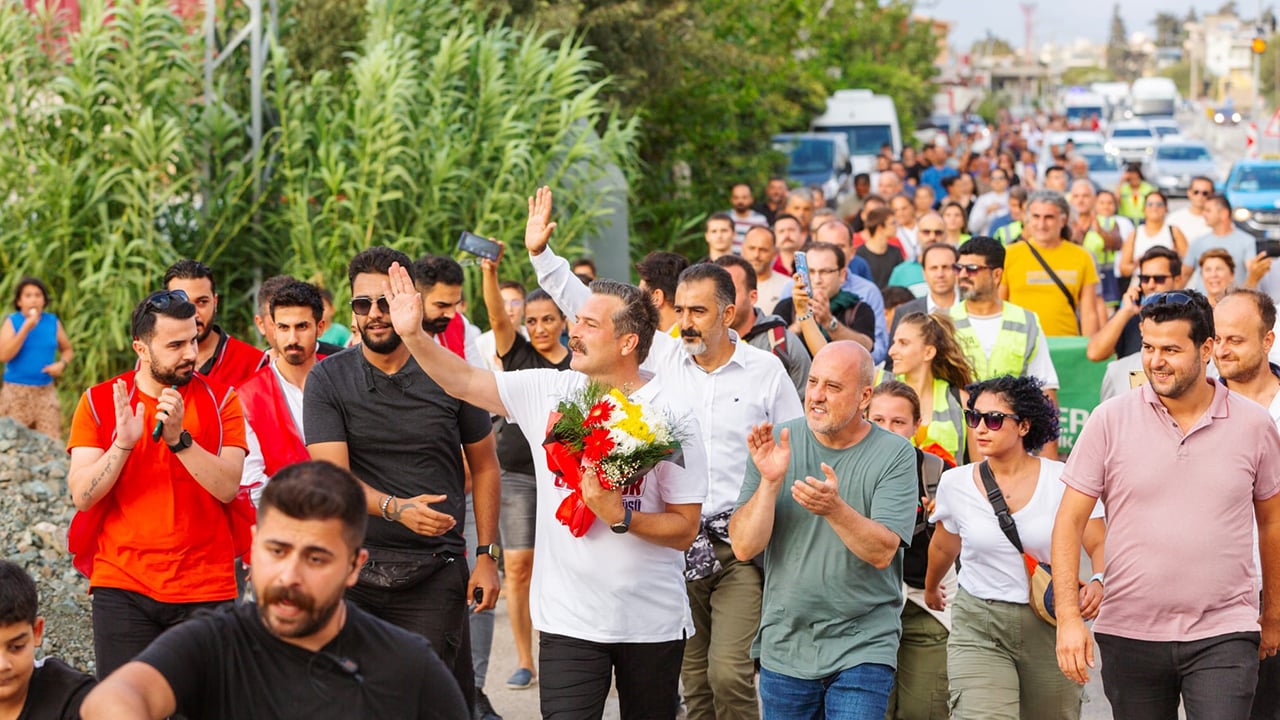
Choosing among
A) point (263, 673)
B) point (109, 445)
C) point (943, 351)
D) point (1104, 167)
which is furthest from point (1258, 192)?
point (263, 673)

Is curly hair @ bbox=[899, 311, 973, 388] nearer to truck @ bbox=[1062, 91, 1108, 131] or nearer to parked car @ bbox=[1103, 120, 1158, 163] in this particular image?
parked car @ bbox=[1103, 120, 1158, 163]

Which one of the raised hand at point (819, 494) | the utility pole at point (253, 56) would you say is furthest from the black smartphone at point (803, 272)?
the utility pole at point (253, 56)

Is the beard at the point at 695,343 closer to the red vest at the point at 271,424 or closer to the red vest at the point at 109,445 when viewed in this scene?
the red vest at the point at 271,424

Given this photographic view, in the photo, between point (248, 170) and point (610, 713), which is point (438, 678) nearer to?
point (610, 713)

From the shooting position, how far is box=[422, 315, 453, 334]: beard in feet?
23.7

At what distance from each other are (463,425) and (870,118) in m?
28.4

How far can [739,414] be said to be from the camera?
6.80 metres

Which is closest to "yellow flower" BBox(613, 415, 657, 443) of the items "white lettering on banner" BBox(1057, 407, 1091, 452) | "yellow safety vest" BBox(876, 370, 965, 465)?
"yellow safety vest" BBox(876, 370, 965, 465)

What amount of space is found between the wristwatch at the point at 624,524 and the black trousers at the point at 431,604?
104 cm

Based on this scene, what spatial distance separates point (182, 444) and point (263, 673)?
227 centimetres

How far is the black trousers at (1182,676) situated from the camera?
5.47 m

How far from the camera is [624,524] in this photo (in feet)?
17.6

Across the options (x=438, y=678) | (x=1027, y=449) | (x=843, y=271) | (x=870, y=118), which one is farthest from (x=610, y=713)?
(x=870, y=118)

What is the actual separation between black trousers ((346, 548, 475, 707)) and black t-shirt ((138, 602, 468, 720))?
2480 millimetres
